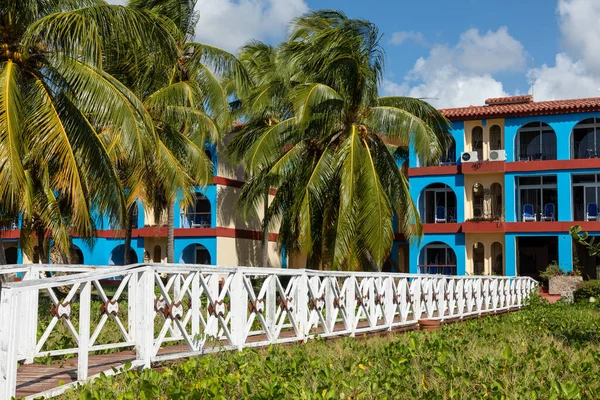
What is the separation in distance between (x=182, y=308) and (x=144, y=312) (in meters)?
0.70

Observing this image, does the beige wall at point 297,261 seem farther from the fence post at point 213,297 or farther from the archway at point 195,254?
the fence post at point 213,297

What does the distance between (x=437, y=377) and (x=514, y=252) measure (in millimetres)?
26996

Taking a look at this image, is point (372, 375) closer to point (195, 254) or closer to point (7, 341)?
point (7, 341)

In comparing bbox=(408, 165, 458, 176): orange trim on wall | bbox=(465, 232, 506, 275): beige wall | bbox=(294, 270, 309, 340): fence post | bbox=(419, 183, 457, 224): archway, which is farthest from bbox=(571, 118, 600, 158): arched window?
bbox=(294, 270, 309, 340): fence post

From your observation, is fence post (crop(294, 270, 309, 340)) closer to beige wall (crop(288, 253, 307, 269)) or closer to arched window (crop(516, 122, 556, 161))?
arched window (crop(516, 122, 556, 161))

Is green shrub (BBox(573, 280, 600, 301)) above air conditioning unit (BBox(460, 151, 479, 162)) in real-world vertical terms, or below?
below

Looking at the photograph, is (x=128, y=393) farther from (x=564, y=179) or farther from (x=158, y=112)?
(x=564, y=179)

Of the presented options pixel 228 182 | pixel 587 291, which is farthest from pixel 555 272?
pixel 228 182

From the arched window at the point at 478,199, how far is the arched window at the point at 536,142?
2.16 m

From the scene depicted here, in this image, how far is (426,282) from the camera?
15.9 metres

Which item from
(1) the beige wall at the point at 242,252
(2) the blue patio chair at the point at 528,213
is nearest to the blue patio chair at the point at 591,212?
(2) the blue patio chair at the point at 528,213

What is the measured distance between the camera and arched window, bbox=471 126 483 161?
3511cm

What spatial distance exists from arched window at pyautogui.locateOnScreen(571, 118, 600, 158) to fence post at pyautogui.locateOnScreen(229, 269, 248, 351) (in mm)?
26869

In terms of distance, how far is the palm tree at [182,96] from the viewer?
22.5m
